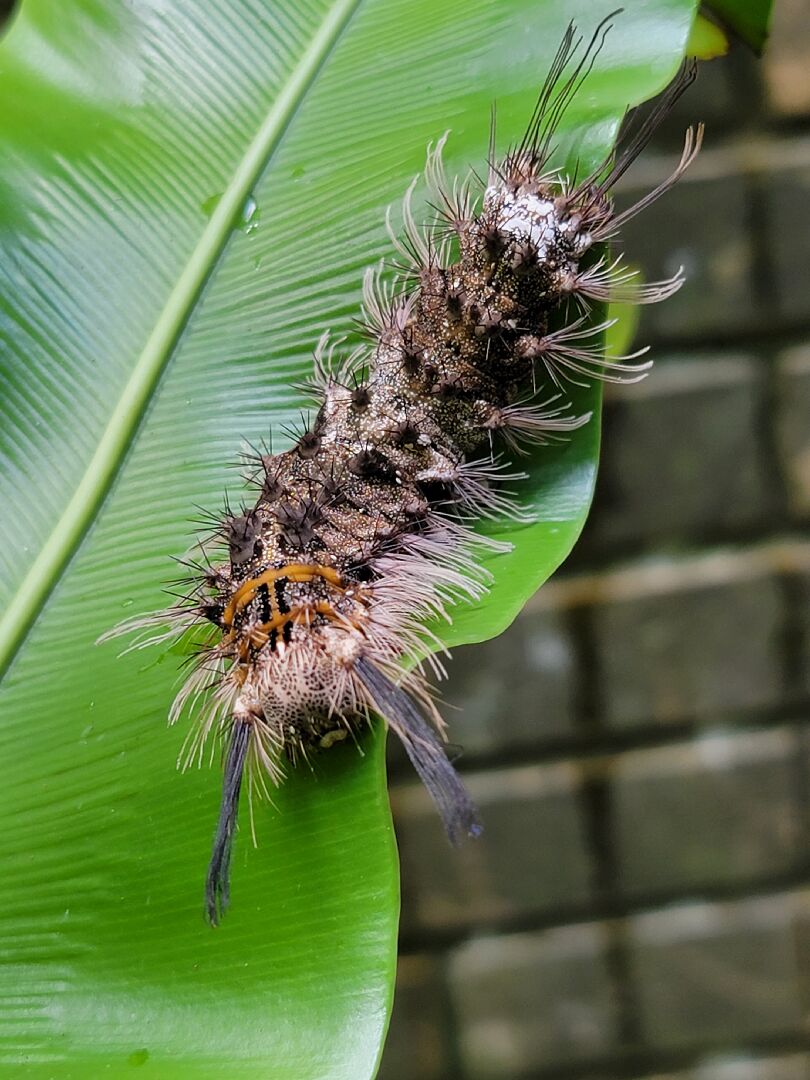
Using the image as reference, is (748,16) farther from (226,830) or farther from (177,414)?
(226,830)

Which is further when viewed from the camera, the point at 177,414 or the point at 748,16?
the point at 748,16

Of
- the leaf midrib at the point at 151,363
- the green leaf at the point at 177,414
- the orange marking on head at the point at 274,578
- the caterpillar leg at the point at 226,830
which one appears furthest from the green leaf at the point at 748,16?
the caterpillar leg at the point at 226,830

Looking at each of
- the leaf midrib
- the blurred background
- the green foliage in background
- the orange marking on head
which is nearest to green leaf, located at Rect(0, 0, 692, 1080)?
the leaf midrib

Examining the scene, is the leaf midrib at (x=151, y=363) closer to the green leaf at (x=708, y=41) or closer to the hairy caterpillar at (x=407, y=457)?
the hairy caterpillar at (x=407, y=457)

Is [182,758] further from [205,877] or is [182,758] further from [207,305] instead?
[207,305]

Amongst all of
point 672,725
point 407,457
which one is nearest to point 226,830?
point 407,457

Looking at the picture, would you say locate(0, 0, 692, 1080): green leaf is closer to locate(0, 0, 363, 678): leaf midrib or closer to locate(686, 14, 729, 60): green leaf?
locate(0, 0, 363, 678): leaf midrib

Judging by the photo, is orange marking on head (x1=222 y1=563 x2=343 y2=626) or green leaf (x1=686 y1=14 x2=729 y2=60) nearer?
orange marking on head (x1=222 y1=563 x2=343 y2=626)
